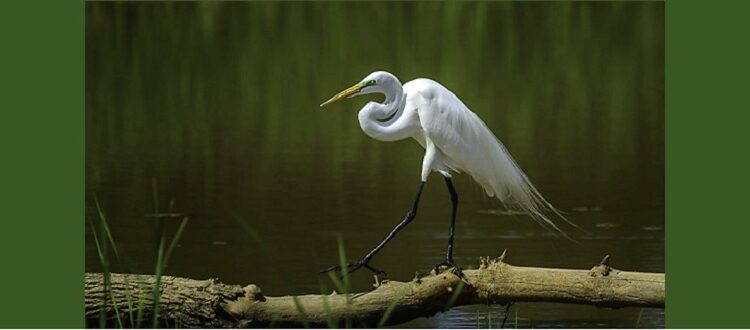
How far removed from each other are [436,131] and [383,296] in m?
0.72

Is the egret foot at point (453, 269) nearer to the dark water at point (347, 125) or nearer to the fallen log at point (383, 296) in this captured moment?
the fallen log at point (383, 296)

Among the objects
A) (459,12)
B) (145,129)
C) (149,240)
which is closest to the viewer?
(149,240)

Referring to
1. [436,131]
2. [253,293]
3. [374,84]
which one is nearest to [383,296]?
[253,293]

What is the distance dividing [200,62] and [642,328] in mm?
4142

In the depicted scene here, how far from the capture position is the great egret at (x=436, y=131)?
22.8 feet

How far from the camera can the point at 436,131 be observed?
6.92 m

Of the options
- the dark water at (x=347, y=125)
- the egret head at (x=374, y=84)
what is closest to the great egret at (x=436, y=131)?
the egret head at (x=374, y=84)

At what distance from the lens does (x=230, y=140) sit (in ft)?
36.3

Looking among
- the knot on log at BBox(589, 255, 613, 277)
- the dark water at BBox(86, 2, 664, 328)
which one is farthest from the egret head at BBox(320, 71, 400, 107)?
the dark water at BBox(86, 2, 664, 328)

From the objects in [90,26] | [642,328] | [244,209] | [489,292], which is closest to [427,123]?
[489,292]

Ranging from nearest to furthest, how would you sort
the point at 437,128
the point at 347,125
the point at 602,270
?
the point at 602,270
the point at 437,128
the point at 347,125

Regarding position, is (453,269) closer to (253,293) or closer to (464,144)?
(464,144)

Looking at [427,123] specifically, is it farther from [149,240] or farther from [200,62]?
[200,62]

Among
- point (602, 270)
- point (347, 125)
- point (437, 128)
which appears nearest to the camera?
point (602, 270)
